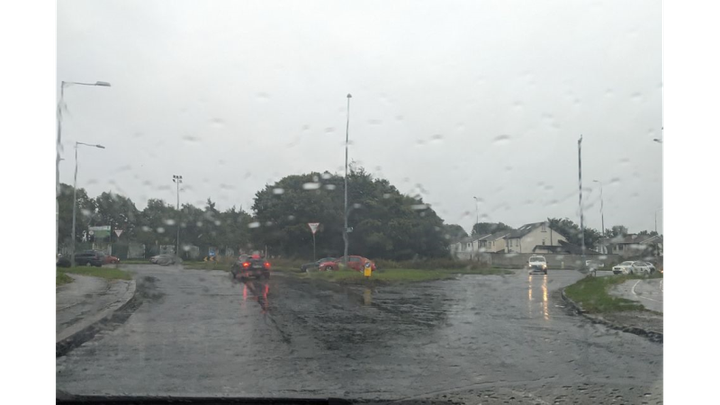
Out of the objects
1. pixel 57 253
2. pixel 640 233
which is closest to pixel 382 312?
pixel 640 233

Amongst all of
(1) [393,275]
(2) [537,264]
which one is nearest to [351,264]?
(1) [393,275]

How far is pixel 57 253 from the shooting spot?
11500 millimetres

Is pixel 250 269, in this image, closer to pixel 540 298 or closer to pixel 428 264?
pixel 428 264

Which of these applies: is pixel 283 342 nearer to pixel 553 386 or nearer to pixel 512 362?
pixel 512 362

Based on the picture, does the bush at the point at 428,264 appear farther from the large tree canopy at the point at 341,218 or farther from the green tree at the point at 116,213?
the green tree at the point at 116,213

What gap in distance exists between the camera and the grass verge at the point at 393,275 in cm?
1677

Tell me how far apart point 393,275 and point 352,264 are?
181 centimetres

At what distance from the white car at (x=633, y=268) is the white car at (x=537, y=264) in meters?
2.14

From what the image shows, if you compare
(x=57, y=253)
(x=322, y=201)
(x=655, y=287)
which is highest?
(x=322, y=201)

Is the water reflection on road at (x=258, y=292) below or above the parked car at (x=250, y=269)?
below

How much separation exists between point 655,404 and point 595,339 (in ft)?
12.3

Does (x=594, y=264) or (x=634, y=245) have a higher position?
(x=634, y=245)

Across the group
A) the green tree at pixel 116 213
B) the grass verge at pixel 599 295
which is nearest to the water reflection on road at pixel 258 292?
the green tree at pixel 116 213

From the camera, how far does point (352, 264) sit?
53.8ft
